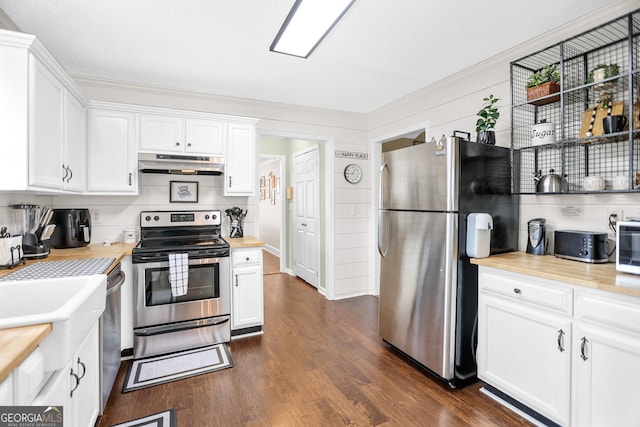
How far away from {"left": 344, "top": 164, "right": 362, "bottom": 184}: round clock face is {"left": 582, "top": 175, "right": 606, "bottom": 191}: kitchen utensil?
101 inches

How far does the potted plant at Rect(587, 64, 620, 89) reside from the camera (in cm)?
187

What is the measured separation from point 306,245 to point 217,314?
7.14 feet

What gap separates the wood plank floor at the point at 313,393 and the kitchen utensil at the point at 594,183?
1492 mm

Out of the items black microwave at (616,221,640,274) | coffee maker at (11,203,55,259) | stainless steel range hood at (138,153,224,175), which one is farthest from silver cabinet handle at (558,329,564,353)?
coffee maker at (11,203,55,259)

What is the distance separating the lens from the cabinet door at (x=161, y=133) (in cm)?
296

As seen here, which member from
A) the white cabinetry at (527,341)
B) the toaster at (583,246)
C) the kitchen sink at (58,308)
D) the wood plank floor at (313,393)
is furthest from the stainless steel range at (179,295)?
the toaster at (583,246)

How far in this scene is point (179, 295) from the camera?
107 inches

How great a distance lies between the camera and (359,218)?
4.30m

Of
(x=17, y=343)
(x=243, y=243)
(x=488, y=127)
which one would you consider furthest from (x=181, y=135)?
(x=488, y=127)

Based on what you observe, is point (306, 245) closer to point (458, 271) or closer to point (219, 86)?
point (219, 86)

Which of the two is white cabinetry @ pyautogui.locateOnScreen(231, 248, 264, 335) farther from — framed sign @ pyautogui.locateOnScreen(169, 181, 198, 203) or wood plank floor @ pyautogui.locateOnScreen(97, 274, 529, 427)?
framed sign @ pyautogui.locateOnScreen(169, 181, 198, 203)

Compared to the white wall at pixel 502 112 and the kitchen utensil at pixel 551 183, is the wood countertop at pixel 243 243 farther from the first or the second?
the kitchen utensil at pixel 551 183

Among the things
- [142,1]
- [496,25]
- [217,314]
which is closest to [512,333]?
[496,25]

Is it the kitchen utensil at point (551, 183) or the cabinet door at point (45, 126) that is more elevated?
the cabinet door at point (45, 126)
